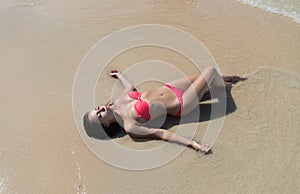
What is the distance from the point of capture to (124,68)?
212 inches

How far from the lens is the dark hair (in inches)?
169

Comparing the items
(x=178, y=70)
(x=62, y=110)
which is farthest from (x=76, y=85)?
(x=178, y=70)

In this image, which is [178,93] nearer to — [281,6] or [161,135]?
[161,135]

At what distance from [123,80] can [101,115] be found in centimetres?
95

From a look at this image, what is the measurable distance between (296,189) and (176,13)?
4.44 m

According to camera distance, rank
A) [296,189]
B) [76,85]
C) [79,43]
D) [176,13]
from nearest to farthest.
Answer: [296,189] → [76,85] → [79,43] → [176,13]

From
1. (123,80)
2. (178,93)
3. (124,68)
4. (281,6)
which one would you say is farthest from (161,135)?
(281,6)

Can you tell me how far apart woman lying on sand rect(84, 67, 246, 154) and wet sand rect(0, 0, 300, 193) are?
172mm

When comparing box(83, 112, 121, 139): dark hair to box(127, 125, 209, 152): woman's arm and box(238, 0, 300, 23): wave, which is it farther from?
box(238, 0, 300, 23): wave

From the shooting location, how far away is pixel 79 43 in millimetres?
5988

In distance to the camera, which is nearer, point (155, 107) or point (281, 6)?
point (155, 107)

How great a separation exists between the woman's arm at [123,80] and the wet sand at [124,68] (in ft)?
0.47

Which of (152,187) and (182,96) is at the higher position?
(182,96)

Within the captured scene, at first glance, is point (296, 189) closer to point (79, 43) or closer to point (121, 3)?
point (79, 43)
